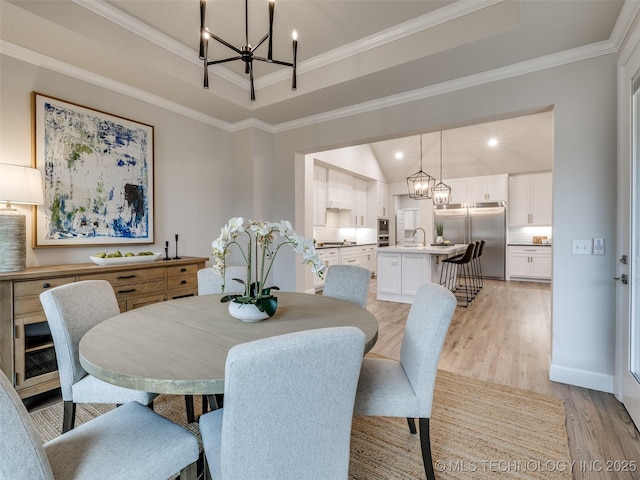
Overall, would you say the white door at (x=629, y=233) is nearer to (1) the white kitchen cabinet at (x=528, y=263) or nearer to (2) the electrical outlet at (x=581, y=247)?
(2) the electrical outlet at (x=581, y=247)

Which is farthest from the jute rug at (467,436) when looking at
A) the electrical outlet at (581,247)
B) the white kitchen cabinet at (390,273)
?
the white kitchen cabinet at (390,273)

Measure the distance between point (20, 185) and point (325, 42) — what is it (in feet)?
8.60

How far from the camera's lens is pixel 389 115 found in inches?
132

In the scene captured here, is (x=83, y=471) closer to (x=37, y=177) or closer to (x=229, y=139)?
(x=37, y=177)

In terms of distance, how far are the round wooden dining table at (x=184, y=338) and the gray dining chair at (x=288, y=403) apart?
0.21m

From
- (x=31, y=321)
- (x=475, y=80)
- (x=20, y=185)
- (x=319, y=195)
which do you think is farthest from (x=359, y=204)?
(x=31, y=321)

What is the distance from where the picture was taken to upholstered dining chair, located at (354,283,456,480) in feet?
4.44

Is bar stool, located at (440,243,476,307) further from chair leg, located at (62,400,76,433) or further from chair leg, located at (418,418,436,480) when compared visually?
chair leg, located at (62,400,76,433)

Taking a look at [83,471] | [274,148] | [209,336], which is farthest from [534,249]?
[83,471]

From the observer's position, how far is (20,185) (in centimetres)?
217

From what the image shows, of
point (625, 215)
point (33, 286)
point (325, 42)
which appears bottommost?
point (33, 286)

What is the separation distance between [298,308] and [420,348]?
70 centimetres

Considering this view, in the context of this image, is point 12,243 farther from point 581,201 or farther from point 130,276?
point 581,201

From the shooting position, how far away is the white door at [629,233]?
75.8 inches
